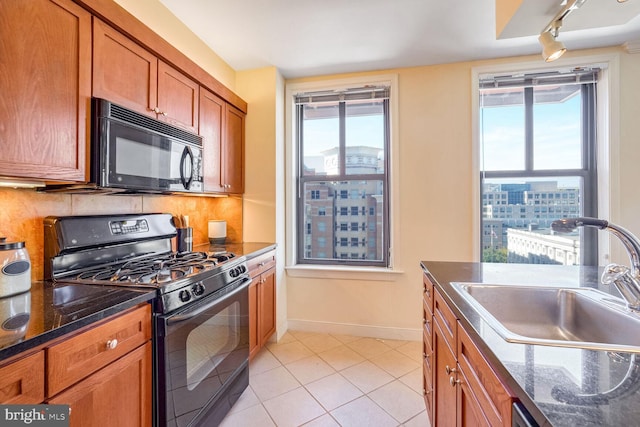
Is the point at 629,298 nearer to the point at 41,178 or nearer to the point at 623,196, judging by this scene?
the point at 623,196

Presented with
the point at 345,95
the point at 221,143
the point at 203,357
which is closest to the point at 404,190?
the point at 345,95

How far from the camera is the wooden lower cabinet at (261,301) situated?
2111mm

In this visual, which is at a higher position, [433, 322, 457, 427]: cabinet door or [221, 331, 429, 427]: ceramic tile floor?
[433, 322, 457, 427]: cabinet door

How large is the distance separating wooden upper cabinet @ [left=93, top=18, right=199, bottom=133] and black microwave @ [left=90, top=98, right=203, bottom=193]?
0.08 metres

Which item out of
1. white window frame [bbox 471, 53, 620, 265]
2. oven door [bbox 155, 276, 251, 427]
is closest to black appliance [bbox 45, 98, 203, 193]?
oven door [bbox 155, 276, 251, 427]

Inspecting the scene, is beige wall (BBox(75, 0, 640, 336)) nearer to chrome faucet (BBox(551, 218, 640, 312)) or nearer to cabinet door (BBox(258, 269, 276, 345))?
cabinet door (BBox(258, 269, 276, 345))

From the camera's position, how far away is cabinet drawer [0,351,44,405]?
28.5 inches

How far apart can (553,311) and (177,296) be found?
1665mm

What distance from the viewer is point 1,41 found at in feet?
3.18

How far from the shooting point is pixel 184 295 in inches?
51.8

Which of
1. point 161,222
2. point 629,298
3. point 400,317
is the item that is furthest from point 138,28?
point 400,317

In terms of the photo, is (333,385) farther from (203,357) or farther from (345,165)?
(345,165)

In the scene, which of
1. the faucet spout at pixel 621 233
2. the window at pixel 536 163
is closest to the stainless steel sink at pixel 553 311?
A: the faucet spout at pixel 621 233

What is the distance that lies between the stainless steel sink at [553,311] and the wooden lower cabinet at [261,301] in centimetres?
142
